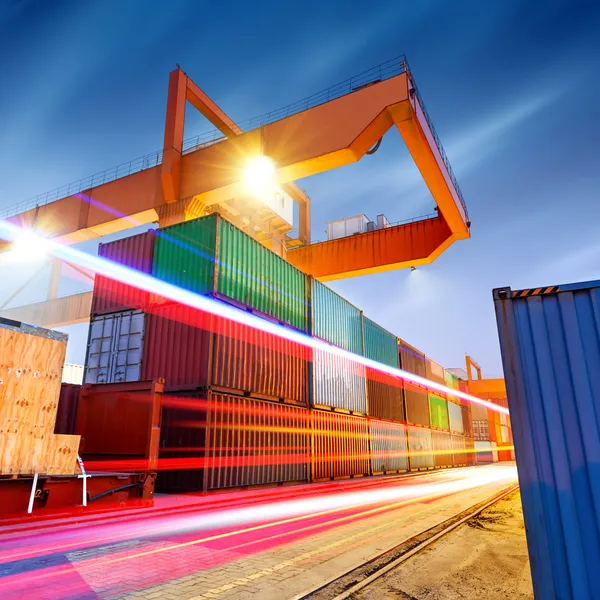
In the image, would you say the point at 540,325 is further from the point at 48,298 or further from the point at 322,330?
the point at 48,298

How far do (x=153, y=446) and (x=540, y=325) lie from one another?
8391 millimetres

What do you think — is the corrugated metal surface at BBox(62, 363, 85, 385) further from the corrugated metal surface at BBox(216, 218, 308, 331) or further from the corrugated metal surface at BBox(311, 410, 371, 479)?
the corrugated metal surface at BBox(216, 218, 308, 331)

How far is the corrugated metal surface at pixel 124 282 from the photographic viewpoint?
45.1 ft

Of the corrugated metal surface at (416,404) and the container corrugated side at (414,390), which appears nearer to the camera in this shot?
the corrugated metal surface at (416,404)

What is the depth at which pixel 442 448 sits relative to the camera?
→ 31.7 meters

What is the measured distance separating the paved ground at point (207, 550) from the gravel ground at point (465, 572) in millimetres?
581

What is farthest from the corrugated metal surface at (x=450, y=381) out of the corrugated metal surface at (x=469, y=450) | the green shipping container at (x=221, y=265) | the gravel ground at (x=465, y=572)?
the gravel ground at (x=465, y=572)

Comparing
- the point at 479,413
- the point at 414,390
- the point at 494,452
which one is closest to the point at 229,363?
the point at 414,390

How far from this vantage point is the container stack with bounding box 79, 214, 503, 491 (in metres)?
11.6

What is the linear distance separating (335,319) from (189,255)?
7738mm

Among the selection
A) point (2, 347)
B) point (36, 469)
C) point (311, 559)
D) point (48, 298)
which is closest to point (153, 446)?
point (36, 469)

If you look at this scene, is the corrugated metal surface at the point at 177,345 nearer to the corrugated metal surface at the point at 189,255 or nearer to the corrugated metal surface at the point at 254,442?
the corrugated metal surface at the point at 189,255

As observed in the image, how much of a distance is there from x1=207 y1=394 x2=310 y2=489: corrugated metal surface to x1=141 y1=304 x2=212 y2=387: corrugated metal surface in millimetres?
1002

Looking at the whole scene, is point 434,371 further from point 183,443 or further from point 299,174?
point 183,443
